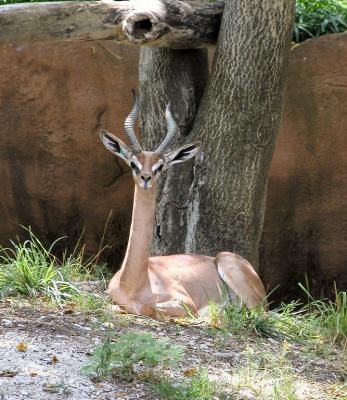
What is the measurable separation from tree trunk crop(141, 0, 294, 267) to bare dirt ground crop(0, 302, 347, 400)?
1.80m

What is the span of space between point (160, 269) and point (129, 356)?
291cm

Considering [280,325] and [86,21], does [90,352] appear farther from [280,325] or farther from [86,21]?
[86,21]

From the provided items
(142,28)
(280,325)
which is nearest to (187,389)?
(280,325)

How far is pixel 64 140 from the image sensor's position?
12.4m

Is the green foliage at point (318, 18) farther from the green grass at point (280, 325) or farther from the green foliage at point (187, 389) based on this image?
the green foliage at point (187, 389)

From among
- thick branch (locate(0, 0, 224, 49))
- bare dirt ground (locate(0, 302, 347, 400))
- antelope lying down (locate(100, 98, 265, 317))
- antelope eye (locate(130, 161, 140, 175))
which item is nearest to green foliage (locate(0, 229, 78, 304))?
bare dirt ground (locate(0, 302, 347, 400))

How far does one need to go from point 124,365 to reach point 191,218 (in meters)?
3.52

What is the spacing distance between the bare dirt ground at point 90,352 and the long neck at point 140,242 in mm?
605

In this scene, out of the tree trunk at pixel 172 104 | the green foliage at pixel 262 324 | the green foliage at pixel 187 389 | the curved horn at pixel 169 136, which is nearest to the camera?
the green foliage at pixel 187 389

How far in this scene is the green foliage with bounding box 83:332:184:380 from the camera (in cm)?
665

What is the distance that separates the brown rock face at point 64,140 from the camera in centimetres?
1219

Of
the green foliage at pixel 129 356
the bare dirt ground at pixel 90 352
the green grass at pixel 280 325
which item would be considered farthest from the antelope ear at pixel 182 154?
the green foliage at pixel 129 356

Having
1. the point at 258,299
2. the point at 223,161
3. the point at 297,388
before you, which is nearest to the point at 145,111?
the point at 223,161

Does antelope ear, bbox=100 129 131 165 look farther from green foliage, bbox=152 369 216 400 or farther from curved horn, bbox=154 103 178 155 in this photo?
green foliage, bbox=152 369 216 400
